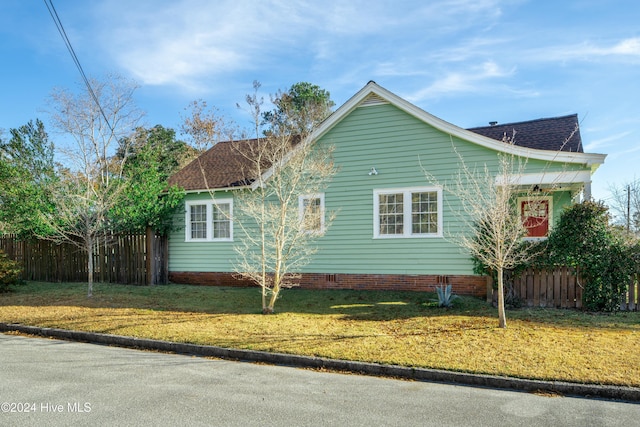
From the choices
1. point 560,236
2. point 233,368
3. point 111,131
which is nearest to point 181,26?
point 111,131

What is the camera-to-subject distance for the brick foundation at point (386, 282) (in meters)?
12.7

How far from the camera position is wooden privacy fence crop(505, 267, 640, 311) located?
34.6 ft

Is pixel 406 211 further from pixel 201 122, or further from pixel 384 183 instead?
pixel 201 122

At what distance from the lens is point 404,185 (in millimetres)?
13648

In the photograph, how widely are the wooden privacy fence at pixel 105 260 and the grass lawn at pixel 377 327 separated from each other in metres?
2.72

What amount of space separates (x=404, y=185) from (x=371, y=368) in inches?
321

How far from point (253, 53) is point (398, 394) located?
16.3m

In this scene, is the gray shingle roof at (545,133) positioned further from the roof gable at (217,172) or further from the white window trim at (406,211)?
the roof gable at (217,172)

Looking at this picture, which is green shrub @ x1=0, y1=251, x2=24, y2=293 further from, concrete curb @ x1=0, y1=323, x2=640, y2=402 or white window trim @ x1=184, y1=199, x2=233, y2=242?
concrete curb @ x1=0, y1=323, x2=640, y2=402

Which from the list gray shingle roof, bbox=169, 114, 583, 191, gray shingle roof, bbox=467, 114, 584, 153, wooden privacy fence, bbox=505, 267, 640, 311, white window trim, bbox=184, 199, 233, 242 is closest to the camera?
wooden privacy fence, bbox=505, 267, 640, 311

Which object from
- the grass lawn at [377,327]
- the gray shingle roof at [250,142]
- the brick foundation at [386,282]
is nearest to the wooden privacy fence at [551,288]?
the grass lawn at [377,327]

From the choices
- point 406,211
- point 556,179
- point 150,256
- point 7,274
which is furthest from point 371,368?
point 7,274

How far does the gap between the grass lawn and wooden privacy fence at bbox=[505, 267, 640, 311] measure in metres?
0.46

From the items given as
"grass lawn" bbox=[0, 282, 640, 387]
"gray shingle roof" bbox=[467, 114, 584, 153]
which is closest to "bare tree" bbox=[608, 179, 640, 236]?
"gray shingle roof" bbox=[467, 114, 584, 153]
